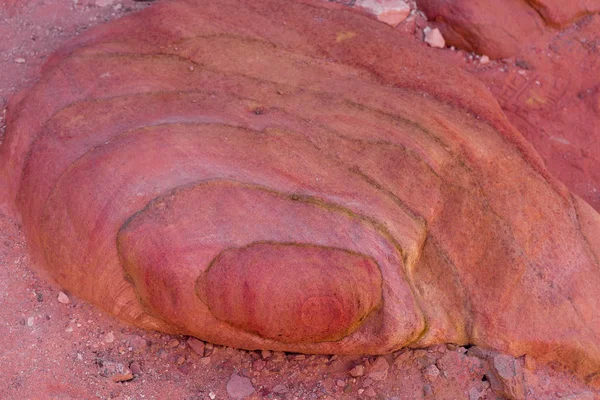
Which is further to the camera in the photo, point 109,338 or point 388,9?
point 388,9

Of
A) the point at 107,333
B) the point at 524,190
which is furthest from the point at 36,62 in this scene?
the point at 524,190

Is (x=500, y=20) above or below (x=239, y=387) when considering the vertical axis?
above

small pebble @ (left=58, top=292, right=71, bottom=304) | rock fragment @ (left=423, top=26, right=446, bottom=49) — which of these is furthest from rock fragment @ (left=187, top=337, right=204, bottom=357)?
rock fragment @ (left=423, top=26, right=446, bottom=49)

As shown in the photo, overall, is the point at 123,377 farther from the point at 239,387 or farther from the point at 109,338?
the point at 239,387

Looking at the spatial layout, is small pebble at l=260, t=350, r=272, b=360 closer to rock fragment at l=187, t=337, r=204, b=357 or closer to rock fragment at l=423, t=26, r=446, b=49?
rock fragment at l=187, t=337, r=204, b=357

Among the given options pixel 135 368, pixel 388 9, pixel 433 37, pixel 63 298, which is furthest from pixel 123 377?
pixel 433 37

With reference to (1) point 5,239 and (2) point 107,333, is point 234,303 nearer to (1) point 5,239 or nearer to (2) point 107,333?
(2) point 107,333
